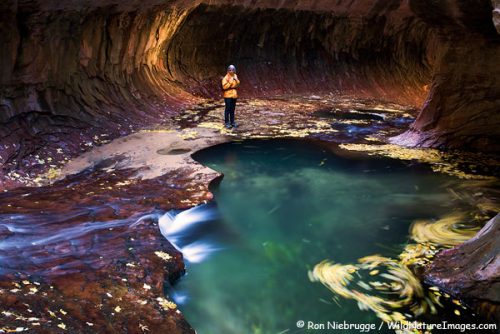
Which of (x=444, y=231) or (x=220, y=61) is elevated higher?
(x=220, y=61)

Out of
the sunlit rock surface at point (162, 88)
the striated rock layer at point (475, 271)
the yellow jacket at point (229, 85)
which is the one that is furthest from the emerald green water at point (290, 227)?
the yellow jacket at point (229, 85)

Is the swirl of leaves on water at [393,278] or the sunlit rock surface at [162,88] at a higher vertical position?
the sunlit rock surface at [162,88]

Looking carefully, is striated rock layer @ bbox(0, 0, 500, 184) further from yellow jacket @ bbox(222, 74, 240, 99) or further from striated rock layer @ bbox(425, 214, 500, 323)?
striated rock layer @ bbox(425, 214, 500, 323)

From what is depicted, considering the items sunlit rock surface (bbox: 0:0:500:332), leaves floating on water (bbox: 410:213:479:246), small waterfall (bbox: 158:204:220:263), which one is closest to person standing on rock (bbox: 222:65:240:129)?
sunlit rock surface (bbox: 0:0:500:332)

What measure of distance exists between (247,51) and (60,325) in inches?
633

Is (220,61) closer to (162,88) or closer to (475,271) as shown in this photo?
(162,88)

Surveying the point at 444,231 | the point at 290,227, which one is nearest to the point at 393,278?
the point at 444,231

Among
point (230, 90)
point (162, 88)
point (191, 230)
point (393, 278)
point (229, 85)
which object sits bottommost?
point (191, 230)

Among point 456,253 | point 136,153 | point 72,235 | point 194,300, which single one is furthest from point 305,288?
point 136,153

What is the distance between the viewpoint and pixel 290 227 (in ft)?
20.6

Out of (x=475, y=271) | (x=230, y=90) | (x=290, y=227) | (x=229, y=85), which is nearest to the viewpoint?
(x=475, y=271)

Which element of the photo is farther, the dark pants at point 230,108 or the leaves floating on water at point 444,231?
the dark pants at point 230,108

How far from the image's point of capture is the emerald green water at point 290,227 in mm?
4461

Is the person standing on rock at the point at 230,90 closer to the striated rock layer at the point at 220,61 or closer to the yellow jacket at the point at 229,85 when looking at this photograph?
the yellow jacket at the point at 229,85
